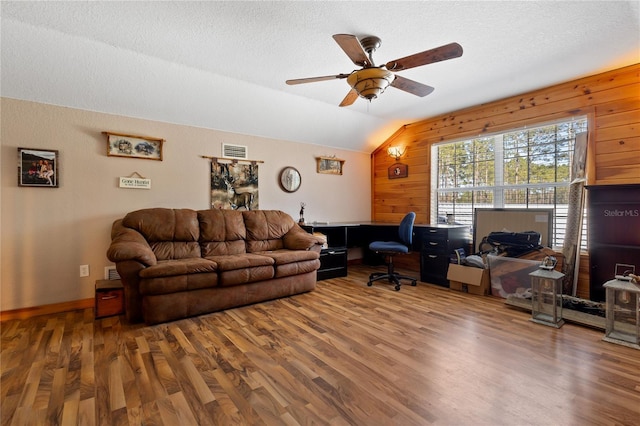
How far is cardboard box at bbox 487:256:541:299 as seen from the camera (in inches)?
130

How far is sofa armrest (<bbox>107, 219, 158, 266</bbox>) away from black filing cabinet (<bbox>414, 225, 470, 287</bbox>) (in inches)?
130

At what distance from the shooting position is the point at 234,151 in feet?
13.9

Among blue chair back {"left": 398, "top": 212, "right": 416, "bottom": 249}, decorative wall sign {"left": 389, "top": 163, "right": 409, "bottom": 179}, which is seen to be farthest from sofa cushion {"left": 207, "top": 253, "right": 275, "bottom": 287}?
decorative wall sign {"left": 389, "top": 163, "right": 409, "bottom": 179}

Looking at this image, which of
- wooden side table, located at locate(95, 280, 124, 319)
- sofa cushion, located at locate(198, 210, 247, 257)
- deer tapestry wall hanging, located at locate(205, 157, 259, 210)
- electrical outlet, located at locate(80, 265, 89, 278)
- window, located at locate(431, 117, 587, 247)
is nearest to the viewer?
wooden side table, located at locate(95, 280, 124, 319)

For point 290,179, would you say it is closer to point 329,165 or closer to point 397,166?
point 329,165

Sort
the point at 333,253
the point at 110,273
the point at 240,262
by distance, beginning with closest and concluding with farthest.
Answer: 1. the point at 240,262
2. the point at 110,273
3. the point at 333,253

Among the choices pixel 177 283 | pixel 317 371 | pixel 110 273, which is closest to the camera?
pixel 317 371

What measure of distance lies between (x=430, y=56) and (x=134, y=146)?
3271 mm

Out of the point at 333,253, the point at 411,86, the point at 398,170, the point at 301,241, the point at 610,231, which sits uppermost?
the point at 411,86

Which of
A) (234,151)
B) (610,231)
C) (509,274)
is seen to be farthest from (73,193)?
(610,231)

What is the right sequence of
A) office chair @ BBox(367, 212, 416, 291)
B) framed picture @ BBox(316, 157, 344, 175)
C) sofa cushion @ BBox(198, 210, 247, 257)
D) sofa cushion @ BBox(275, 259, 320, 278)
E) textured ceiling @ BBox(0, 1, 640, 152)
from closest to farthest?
1. textured ceiling @ BBox(0, 1, 640, 152)
2. sofa cushion @ BBox(275, 259, 320, 278)
3. sofa cushion @ BBox(198, 210, 247, 257)
4. office chair @ BBox(367, 212, 416, 291)
5. framed picture @ BBox(316, 157, 344, 175)

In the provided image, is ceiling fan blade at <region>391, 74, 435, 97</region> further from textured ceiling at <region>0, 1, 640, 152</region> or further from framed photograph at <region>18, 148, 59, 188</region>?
framed photograph at <region>18, 148, 59, 188</region>

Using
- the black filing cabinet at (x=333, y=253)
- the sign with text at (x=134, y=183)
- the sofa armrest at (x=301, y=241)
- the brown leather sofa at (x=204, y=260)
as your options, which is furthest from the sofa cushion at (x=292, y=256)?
the sign with text at (x=134, y=183)

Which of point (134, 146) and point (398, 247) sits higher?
point (134, 146)
